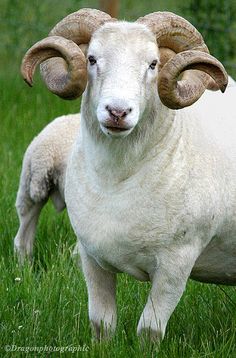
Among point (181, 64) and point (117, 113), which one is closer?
point (117, 113)

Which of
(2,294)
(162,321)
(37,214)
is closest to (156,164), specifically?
(162,321)

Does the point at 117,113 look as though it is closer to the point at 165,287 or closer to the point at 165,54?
the point at 165,54

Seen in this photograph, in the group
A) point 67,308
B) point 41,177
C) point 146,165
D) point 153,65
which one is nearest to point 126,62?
point 153,65

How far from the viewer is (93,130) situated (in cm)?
548

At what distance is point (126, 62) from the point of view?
5.20 metres

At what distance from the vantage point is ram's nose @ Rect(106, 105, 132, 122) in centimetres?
495

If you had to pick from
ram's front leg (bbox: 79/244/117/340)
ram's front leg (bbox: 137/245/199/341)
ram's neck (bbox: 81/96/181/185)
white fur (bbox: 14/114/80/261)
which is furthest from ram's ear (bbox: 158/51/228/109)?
white fur (bbox: 14/114/80/261)

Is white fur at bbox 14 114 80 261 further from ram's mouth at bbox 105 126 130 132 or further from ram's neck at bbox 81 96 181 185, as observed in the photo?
ram's mouth at bbox 105 126 130 132

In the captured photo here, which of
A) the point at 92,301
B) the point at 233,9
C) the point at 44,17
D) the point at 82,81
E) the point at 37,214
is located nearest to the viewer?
the point at 82,81

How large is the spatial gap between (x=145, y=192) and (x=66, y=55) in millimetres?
668

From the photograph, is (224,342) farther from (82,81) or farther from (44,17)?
(44,17)

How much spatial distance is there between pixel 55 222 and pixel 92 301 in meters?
2.12

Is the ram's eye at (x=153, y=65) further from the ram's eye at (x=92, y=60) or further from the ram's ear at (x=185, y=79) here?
the ram's eye at (x=92, y=60)

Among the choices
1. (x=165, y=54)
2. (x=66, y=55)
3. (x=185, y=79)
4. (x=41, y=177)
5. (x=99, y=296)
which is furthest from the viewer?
(x=41, y=177)
